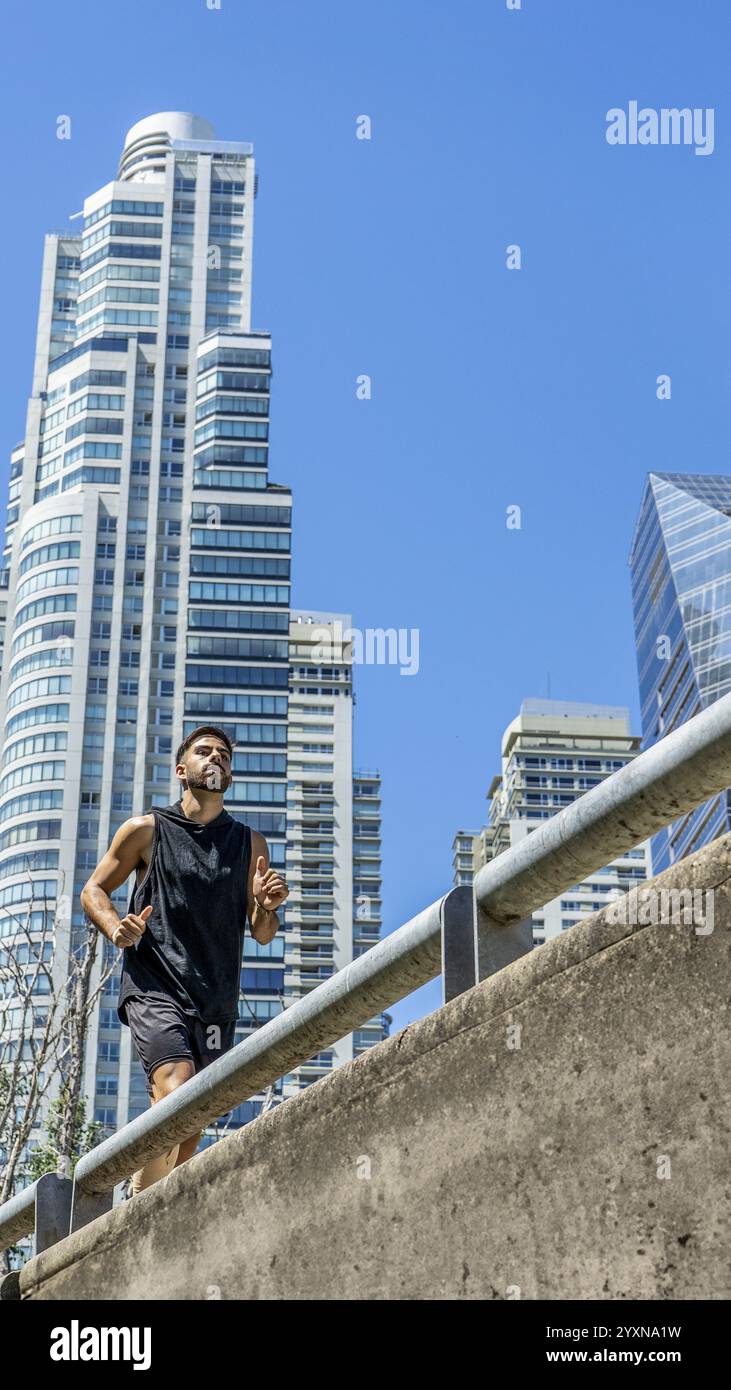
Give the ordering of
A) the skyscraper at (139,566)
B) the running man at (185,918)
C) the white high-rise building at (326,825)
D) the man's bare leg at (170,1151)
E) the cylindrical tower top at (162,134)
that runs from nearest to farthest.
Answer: the man's bare leg at (170,1151) < the running man at (185,918) < the skyscraper at (139,566) < the white high-rise building at (326,825) < the cylindrical tower top at (162,134)

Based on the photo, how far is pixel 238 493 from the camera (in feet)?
369

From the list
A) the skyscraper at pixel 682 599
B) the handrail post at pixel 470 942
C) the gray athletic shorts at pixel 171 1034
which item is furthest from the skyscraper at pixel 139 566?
the handrail post at pixel 470 942

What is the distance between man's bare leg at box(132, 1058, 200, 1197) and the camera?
14.8 ft

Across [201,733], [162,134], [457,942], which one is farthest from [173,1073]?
[162,134]

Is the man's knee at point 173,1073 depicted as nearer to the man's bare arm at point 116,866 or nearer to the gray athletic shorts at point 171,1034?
the gray athletic shorts at point 171,1034

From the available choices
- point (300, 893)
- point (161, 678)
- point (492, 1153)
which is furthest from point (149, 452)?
point (492, 1153)

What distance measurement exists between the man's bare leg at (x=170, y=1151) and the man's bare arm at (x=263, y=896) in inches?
18.3

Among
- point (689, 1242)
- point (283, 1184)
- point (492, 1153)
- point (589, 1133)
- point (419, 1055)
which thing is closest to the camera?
point (689, 1242)

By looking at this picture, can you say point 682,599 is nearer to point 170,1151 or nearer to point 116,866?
point 116,866

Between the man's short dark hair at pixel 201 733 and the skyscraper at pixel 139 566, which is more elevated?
the skyscraper at pixel 139 566

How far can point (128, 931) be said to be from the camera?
180 inches

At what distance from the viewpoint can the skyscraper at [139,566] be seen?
3976 inches
